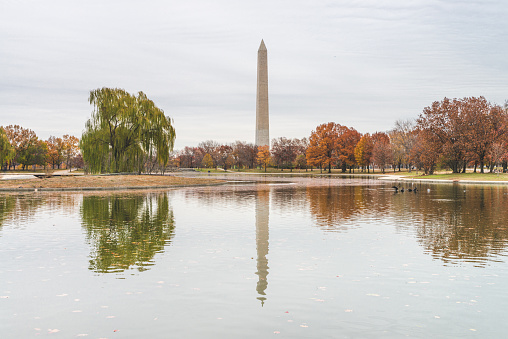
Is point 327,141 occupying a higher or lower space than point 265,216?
higher

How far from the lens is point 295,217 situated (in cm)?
1736

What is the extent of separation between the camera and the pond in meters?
5.70

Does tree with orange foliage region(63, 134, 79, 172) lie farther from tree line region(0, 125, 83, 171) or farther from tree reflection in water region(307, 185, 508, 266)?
tree reflection in water region(307, 185, 508, 266)

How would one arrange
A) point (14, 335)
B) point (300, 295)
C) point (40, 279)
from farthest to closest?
point (40, 279) → point (300, 295) → point (14, 335)

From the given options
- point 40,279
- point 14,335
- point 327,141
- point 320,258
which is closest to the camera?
point 14,335

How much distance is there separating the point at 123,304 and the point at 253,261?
344 centimetres

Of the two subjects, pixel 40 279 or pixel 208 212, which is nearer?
pixel 40 279

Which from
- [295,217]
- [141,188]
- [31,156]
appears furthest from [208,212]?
[31,156]

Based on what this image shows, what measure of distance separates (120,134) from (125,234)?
35.9 m

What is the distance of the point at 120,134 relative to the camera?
46938mm

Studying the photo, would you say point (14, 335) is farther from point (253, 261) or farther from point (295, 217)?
point (295, 217)

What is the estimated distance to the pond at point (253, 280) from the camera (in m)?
5.70

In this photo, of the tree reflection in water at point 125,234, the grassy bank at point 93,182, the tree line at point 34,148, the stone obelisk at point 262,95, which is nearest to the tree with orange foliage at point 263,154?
the stone obelisk at point 262,95

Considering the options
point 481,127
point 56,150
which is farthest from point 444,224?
point 56,150
